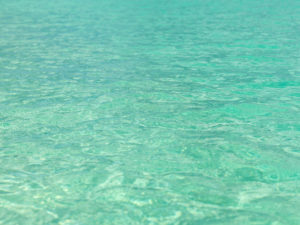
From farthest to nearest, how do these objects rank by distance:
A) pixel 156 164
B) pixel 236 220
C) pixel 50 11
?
pixel 50 11 < pixel 156 164 < pixel 236 220

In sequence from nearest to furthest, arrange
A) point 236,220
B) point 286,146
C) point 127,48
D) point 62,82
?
point 236,220, point 286,146, point 62,82, point 127,48

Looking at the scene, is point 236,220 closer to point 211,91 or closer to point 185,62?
point 211,91

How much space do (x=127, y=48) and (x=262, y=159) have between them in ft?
18.0

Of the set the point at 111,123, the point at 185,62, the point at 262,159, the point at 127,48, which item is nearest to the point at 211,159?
the point at 262,159

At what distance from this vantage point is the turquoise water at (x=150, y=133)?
112 inches

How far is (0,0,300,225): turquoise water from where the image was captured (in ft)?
9.31

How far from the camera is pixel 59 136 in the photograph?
13.3 feet

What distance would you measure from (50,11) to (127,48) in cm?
885

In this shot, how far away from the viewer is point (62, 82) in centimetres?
606

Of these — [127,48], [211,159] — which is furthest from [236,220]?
[127,48]

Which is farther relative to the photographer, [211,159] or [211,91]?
[211,91]

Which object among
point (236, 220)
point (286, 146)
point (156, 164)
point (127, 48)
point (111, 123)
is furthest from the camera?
point (127, 48)

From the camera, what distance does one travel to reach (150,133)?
4109 mm

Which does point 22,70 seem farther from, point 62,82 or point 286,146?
point 286,146
